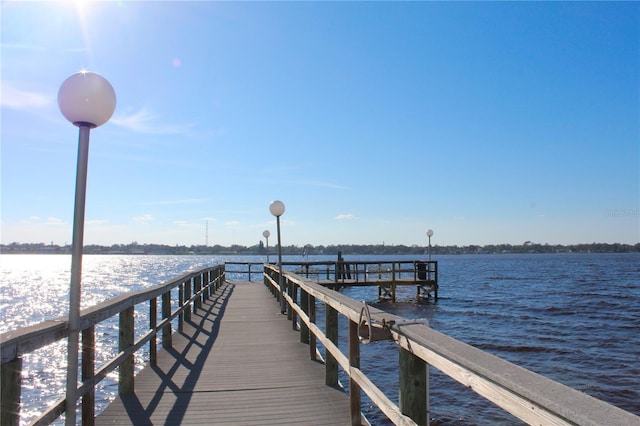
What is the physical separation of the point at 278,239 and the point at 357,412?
23.8ft

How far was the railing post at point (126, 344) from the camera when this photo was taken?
13.6 ft

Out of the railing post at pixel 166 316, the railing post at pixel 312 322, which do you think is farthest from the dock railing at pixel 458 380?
the railing post at pixel 166 316

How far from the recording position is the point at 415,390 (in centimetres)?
228

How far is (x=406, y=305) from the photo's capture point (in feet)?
77.8

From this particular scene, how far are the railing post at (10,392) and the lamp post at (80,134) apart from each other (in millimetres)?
505

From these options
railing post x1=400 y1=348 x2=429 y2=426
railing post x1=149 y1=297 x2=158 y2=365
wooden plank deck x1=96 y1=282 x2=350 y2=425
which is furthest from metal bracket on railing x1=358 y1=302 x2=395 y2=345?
railing post x1=149 y1=297 x2=158 y2=365

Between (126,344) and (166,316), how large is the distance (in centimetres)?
204

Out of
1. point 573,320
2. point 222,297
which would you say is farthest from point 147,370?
point 573,320

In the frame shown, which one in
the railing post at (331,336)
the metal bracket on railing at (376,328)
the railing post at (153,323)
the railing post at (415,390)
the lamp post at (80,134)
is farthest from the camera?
the railing post at (153,323)

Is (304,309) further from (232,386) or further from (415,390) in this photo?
(415,390)

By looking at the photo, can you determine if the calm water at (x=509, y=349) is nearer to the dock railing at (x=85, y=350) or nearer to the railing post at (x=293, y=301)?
the railing post at (x=293, y=301)

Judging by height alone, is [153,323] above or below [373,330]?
below

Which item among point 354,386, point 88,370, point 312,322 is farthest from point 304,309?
point 88,370

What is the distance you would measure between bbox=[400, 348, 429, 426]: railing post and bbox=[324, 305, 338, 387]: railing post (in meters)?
1.91
